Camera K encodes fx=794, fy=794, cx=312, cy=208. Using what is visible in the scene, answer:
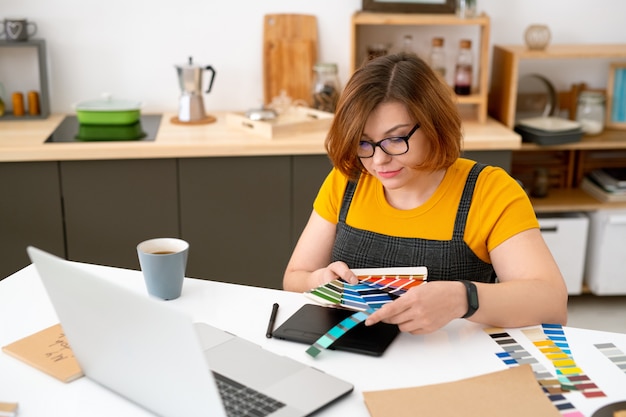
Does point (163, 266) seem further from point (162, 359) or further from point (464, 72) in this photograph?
point (464, 72)

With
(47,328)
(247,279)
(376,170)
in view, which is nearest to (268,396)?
(47,328)

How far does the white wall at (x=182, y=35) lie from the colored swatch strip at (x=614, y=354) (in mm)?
2245

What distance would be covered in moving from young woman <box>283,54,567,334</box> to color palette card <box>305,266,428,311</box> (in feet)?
0.10

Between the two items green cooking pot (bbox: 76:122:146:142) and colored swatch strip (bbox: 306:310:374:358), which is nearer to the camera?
colored swatch strip (bbox: 306:310:374:358)

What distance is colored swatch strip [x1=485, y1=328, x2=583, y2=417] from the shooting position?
49.0 inches

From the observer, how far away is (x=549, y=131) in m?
3.25

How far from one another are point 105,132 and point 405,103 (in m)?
1.74

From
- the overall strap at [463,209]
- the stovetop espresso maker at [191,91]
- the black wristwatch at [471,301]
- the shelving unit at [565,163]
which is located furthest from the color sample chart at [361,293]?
the shelving unit at [565,163]

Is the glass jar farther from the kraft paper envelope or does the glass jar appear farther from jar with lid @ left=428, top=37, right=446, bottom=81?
the kraft paper envelope

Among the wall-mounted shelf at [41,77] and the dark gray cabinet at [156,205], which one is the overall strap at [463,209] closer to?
the dark gray cabinet at [156,205]

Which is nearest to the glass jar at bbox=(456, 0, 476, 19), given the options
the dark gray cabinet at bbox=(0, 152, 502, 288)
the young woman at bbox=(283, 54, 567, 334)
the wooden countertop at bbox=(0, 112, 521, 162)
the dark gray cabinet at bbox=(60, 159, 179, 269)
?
the wooden countertop at bbox=(0, 112, 521, 162)

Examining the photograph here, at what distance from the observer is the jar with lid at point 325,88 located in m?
3.31

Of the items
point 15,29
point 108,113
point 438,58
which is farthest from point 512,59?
point 15,29

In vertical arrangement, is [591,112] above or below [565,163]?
above
